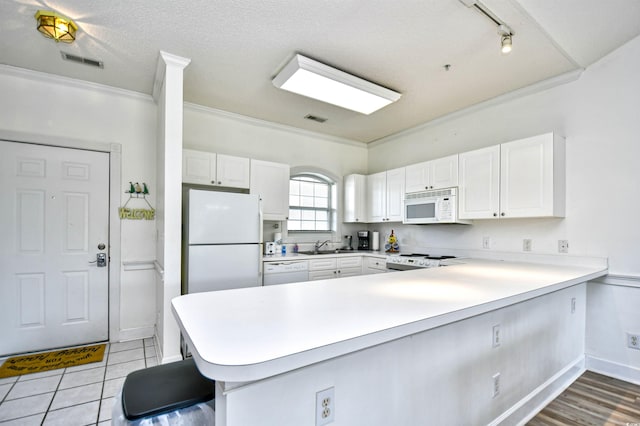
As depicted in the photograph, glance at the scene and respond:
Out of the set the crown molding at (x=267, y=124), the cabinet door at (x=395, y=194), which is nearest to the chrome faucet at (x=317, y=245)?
the cabinet door at (x=395, y=194)

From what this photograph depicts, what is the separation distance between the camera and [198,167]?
11.6 ft

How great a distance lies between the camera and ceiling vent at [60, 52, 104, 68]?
2.66 meters

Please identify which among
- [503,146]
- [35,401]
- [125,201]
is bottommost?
[35,401]

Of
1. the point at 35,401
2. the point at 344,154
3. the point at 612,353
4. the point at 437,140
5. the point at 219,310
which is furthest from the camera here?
the point at 344,154

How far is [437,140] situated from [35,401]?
471cm

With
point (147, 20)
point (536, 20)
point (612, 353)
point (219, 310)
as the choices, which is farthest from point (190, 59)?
point (612, 353)

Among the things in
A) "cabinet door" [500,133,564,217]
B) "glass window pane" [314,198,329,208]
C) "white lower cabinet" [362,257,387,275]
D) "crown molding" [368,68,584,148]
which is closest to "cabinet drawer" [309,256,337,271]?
"white lower cabinet" [362,257,387,275]

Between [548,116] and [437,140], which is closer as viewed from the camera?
[548,116]

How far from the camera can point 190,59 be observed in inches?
105

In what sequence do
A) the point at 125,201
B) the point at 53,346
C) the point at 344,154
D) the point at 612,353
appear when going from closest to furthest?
1. the point at 612,353
2. the point at 53,346
3. the point at 125,201
4. the point at 344,154

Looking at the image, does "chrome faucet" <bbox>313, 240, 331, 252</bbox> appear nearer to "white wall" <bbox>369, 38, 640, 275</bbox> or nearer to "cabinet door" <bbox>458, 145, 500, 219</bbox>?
"cabinet door" <bbox>458, 145, 500, 219</bbox>

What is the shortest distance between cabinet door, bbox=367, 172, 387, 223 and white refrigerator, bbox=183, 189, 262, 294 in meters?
2.03

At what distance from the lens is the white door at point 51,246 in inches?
114

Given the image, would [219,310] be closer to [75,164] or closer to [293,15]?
[293,15]
